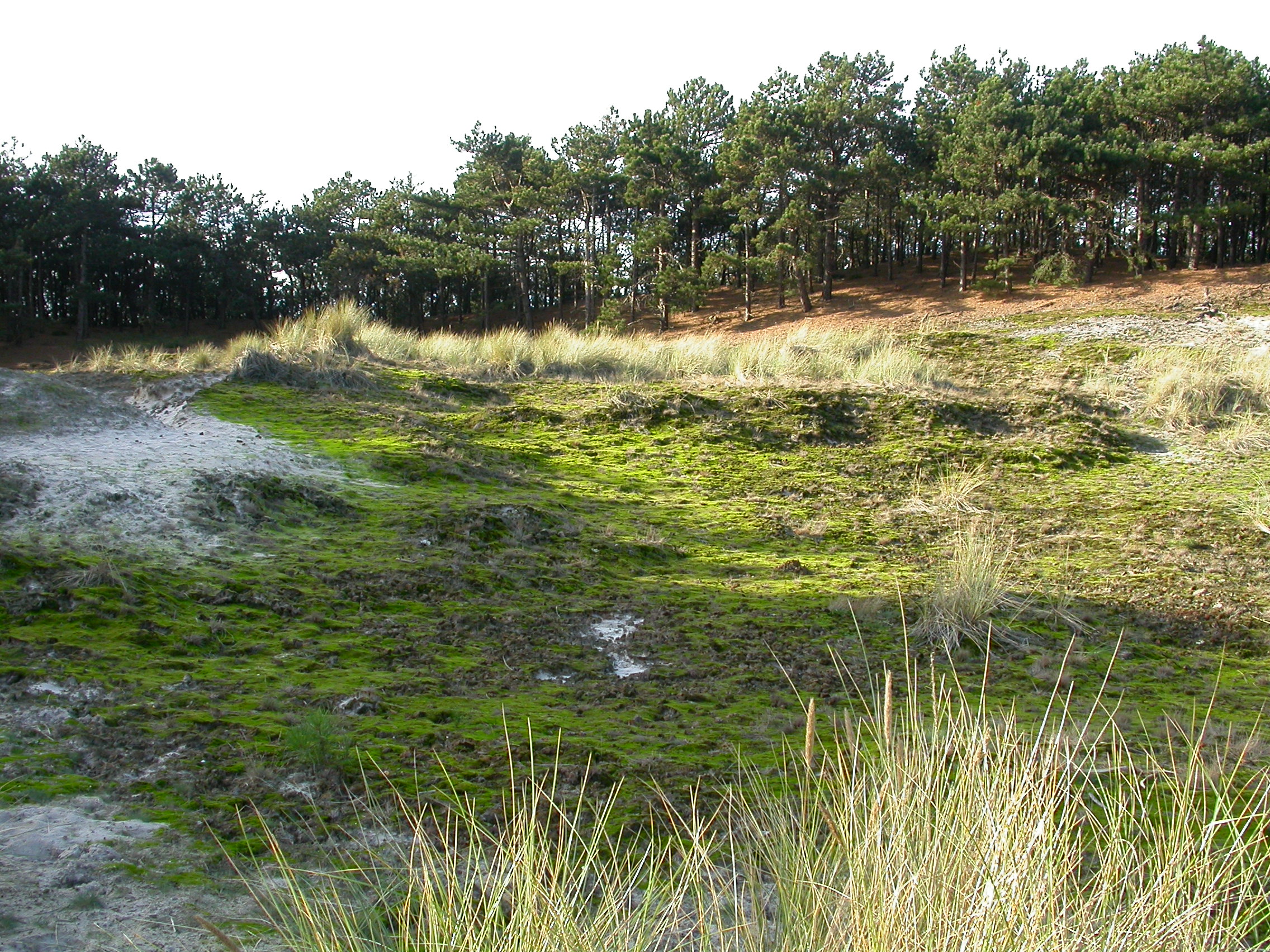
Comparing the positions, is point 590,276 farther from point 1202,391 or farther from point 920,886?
point 920,886

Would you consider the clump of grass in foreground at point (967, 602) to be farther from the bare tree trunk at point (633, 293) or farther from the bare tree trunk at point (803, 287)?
the bare tree trunk at point (633, 293)

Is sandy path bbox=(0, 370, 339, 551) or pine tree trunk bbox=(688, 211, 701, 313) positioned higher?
pine tree trunk bbox=(688, 211, 701, 313)

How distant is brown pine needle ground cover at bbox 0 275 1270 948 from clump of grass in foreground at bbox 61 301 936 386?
24 cm

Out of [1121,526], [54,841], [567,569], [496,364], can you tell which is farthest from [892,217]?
[54,841]

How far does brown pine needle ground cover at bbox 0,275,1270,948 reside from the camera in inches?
133

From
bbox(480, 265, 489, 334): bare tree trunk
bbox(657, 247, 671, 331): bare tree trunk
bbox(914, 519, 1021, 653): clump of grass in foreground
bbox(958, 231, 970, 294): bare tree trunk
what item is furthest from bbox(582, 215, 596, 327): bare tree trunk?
bbox(914, 519, 1021, 653): clump of grass in foreground

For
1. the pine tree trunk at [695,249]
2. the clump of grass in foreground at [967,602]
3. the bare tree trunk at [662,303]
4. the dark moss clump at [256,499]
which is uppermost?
the pine tree trunk at [695,249]

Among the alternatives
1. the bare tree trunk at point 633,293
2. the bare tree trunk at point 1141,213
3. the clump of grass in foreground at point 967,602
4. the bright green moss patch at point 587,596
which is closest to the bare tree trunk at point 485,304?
the bare tree trunk at point 633,293

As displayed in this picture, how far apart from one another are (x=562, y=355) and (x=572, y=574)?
8.65 m

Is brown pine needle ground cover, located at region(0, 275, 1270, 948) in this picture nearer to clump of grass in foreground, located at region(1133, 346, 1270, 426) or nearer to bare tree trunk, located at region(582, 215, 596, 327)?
clump of grass in foreground, located at region(1133, 346, 1270, 426)

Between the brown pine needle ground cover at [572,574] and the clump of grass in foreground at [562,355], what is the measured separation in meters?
0.24

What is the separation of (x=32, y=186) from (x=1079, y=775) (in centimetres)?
5328

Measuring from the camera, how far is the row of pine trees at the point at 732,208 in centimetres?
3131

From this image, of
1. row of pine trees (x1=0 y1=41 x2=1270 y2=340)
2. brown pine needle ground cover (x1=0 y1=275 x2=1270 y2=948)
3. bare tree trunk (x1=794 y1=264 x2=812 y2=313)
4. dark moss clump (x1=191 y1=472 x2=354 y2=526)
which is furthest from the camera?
bare tree trunk (x1=794 y1=264 x2=812 y2=313)
